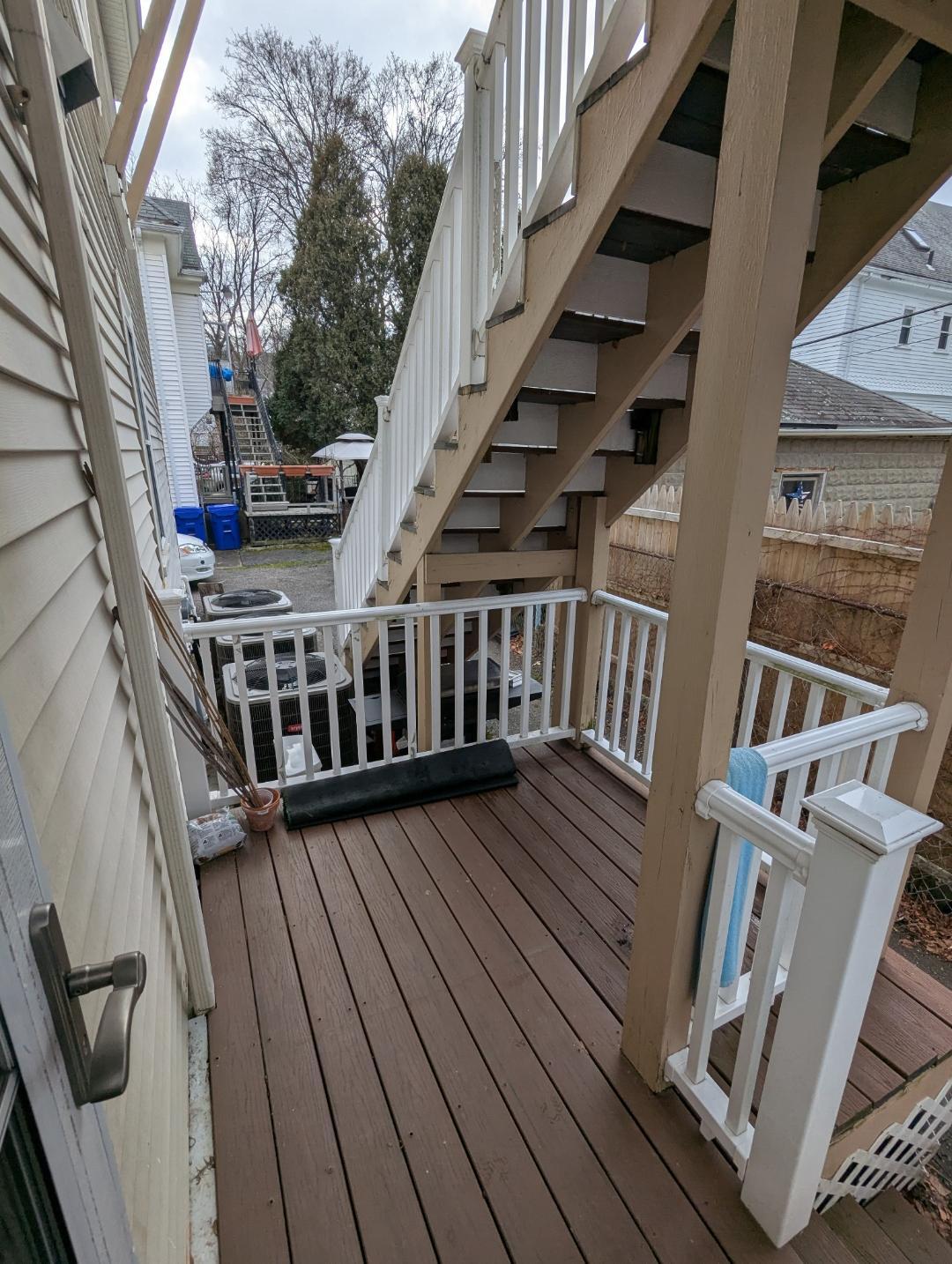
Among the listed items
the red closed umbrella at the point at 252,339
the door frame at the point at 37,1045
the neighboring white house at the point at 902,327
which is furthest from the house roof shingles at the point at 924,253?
the red closed umbrella at the point at 252,339

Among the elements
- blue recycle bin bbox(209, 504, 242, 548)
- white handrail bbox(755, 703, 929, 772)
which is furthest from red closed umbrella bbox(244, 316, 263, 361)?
white handrail bbox(755, 703, 929, 772)

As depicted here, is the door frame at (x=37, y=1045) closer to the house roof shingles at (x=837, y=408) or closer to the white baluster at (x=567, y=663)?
the white baluster at (x=567, y=663)

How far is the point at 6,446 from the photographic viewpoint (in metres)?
0.71

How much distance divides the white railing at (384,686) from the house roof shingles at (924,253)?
9.62m

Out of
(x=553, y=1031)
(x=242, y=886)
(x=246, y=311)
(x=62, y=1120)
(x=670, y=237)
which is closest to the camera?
(x=62, y=1120)

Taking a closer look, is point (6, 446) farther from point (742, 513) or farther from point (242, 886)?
point (242, 886)

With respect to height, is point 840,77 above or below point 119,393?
above

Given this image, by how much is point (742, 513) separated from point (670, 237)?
116 cm

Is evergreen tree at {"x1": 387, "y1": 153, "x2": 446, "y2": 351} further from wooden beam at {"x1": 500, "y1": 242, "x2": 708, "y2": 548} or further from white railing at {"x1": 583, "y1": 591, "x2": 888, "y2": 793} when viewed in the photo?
white railing at {"x1": 583, "y1": 591, "x2": 888, "y2": 793}

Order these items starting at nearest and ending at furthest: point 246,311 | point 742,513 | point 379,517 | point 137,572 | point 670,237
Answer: point 742,513 → point 137,572 → point 670,237 → point 379,517 → point 246,311

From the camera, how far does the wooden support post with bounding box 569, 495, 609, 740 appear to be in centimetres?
294

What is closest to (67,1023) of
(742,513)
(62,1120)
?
(62,1120)

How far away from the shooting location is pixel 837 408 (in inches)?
306

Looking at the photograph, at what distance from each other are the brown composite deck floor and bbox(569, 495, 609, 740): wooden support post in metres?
0.94
